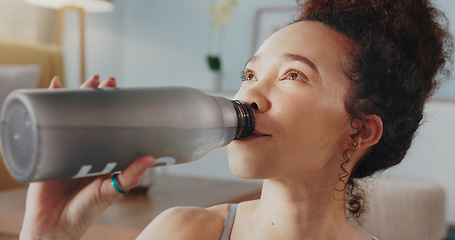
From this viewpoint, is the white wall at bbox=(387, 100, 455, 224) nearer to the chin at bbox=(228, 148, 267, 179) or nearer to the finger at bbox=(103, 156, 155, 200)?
the chin at bbox=(228, 148, 267, 179)

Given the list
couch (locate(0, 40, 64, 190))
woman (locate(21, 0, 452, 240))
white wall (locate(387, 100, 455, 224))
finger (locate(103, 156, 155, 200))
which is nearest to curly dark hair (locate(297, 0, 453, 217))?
woman (locate(21, 0, 452, 240))

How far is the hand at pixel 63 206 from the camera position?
26.0 inches

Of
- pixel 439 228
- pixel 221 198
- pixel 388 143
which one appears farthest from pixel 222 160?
pixel 388 143

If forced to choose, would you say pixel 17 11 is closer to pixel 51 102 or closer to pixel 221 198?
pixel 221 198

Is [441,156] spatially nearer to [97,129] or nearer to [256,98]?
[256,98]

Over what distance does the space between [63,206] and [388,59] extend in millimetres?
520

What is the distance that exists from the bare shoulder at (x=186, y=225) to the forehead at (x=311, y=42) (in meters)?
0.28

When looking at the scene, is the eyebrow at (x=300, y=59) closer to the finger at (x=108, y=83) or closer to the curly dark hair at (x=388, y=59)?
the curly dark hair at (x=388, y=59)

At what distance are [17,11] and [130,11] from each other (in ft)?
3.89

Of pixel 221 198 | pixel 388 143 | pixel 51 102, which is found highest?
pixel 51 102

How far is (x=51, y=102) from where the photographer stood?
47cm

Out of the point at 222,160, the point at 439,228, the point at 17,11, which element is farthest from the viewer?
the point at 222,160

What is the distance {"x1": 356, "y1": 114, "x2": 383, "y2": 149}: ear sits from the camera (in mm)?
780

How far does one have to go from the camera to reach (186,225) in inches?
32.0
